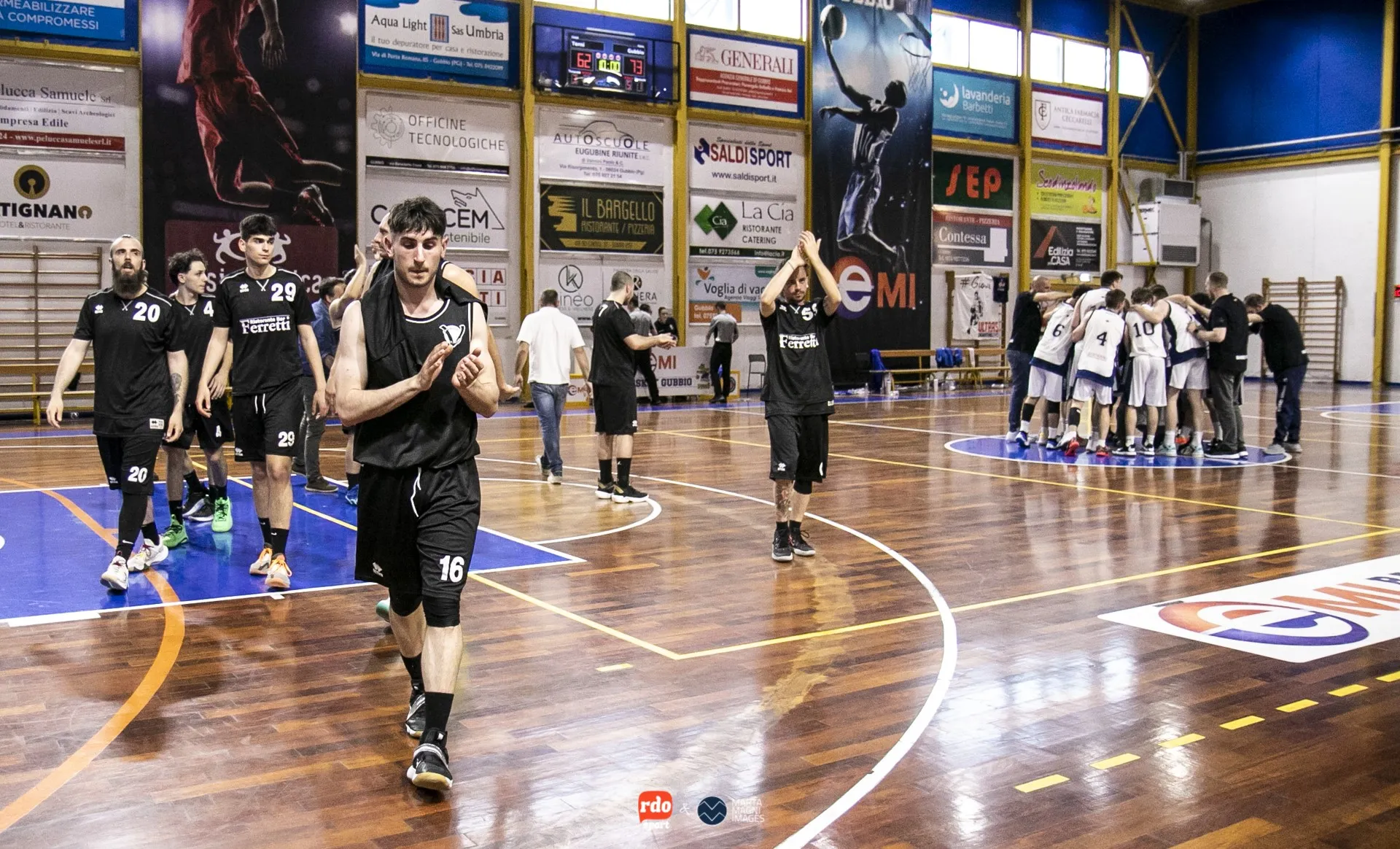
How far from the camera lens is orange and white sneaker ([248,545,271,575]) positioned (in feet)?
23.9

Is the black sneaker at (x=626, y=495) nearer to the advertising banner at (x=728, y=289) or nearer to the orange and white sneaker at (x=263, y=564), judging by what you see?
the orange and white sneaker at (x=263, y=564)

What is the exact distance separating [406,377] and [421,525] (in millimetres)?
514

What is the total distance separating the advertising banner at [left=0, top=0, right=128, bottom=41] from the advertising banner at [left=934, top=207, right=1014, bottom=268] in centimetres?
1677

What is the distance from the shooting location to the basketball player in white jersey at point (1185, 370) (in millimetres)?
13711

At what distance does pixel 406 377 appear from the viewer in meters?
4.22

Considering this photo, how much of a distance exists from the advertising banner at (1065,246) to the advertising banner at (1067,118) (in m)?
1.97

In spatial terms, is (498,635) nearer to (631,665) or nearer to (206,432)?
(631,665)

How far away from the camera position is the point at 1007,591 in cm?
706

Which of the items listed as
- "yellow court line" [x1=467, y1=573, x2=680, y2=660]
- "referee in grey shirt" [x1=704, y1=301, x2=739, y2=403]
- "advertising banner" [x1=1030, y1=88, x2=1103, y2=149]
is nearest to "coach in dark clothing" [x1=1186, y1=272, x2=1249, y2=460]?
"yellow court line" [x1=467, y1=573, x2=680, y2=660]

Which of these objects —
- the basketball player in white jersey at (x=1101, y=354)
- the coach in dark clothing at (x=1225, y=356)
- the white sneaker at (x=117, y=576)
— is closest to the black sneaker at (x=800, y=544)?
the white sneaker at (x=117, y=576)

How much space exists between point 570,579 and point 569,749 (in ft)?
9.69

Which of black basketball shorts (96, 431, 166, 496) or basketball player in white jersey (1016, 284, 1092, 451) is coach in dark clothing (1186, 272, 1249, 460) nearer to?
basketball player in white jersey (1016, 284, 1092, 451)

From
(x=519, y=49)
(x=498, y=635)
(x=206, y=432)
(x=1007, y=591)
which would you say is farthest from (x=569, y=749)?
(x=519, y=49)

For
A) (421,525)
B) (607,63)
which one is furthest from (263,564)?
(607,63)
